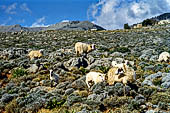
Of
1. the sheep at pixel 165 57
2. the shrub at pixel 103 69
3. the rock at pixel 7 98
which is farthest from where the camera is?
the sheep at pixel 165 57

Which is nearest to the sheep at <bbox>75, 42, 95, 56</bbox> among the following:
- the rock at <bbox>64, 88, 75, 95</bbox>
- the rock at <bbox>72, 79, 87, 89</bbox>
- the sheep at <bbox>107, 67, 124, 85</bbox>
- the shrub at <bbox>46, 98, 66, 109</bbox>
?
the rock at <bbox>72, 79, 87, 89</bbox>

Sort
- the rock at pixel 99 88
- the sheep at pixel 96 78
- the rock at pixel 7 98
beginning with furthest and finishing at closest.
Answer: the sheep at pixel 96 78, the rock at pixel 7 98, the rock at pixel 99 88

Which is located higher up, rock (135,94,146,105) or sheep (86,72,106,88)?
sheep (86,72,106,88)

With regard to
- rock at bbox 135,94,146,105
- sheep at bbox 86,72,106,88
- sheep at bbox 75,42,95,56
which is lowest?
rock at bbox 135,94,146,105

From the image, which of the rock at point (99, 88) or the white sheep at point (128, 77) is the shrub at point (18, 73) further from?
the white sheep at point (128, 77)

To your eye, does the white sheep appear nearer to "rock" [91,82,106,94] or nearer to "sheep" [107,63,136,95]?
"sheep" [107,63,136,95]

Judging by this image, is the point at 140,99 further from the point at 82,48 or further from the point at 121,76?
the point at 82,48

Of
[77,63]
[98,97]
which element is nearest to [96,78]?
[98,97]

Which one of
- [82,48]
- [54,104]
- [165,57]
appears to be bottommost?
[54,104]

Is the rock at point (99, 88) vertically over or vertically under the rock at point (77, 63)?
under

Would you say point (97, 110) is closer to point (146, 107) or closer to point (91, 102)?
point (91, 102)

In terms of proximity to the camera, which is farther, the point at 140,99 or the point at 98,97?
the point at 98,97

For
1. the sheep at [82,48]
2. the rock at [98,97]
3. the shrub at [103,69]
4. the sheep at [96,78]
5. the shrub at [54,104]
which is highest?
the sheep at [82,48]

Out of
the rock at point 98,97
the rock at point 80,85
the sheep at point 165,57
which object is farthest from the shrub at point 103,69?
the sheep at point 165,57
